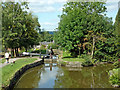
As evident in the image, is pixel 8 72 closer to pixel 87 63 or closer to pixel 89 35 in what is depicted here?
pixel 87 63

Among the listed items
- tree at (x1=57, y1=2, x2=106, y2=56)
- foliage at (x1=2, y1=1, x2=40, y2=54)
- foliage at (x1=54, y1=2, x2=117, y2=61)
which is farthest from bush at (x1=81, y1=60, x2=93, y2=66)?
foliage at (x1=2, y1=1, x2=40, y2=54)

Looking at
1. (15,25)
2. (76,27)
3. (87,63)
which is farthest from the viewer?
(15,25)

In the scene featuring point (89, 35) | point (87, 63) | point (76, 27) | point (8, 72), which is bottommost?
point (87, 63)

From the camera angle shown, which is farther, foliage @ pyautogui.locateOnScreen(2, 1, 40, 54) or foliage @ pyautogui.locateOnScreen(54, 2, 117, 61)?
foliage @ pyautogui.locateOnScreen(2, 1, 40, 54)

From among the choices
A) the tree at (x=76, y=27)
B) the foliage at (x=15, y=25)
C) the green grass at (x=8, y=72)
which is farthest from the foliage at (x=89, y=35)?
the green grass at (x=8, y=72)

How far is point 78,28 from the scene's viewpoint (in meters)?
20.1

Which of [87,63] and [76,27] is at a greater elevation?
[76,27]

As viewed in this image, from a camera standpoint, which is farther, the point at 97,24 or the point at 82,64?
the point at 97,24

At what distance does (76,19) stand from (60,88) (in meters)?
12.5

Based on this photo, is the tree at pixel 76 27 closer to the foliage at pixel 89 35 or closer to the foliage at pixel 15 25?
the foliage at pixel 89 35

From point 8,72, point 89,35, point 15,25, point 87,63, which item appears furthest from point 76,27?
point 8,72

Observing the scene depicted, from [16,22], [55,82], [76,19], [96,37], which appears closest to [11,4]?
[16,22]

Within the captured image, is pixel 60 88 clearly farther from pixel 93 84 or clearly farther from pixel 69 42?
pixel 69 42

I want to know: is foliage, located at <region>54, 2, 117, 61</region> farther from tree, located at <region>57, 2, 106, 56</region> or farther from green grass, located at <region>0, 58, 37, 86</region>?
green grass, located at <region>0, 58, 37, 86</region>
